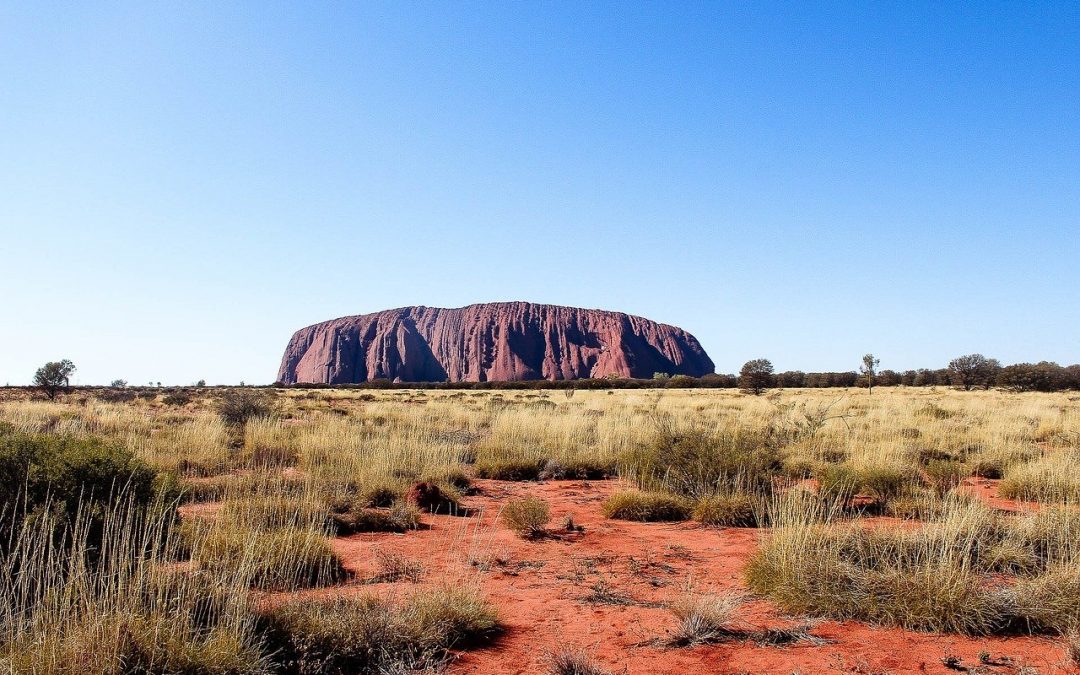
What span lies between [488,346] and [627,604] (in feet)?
450

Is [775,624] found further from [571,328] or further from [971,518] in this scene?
[571,328]

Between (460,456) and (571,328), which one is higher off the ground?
(571,328)

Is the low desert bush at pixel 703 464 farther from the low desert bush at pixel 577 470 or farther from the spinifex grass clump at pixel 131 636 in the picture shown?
the spinifex grass clump at pixel 131 636

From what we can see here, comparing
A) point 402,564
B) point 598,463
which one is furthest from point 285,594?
point 598,463

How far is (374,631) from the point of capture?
12.7 ft

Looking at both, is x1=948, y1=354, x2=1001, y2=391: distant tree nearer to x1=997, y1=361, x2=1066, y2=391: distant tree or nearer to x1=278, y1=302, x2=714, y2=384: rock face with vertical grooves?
x1=997, y1=361, x2=1066, y2=391: distant tree

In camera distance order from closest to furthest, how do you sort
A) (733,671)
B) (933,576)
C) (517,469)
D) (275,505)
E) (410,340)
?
(733,671)
(933,576)
(275,505)
(517,469)
(410,340)

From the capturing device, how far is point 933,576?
4391 mm

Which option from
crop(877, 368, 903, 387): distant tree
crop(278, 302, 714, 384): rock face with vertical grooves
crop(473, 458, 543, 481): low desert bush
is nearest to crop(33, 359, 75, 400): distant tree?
crop(473, 458, 543, 481): low desert bush

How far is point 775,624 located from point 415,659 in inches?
96.0

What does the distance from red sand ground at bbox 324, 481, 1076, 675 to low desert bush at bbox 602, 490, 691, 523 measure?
0.73 feet

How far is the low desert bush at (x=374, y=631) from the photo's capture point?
367 centimetres

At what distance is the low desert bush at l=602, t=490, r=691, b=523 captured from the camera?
8188mm

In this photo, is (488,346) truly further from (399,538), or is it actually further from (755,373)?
(399,538)
